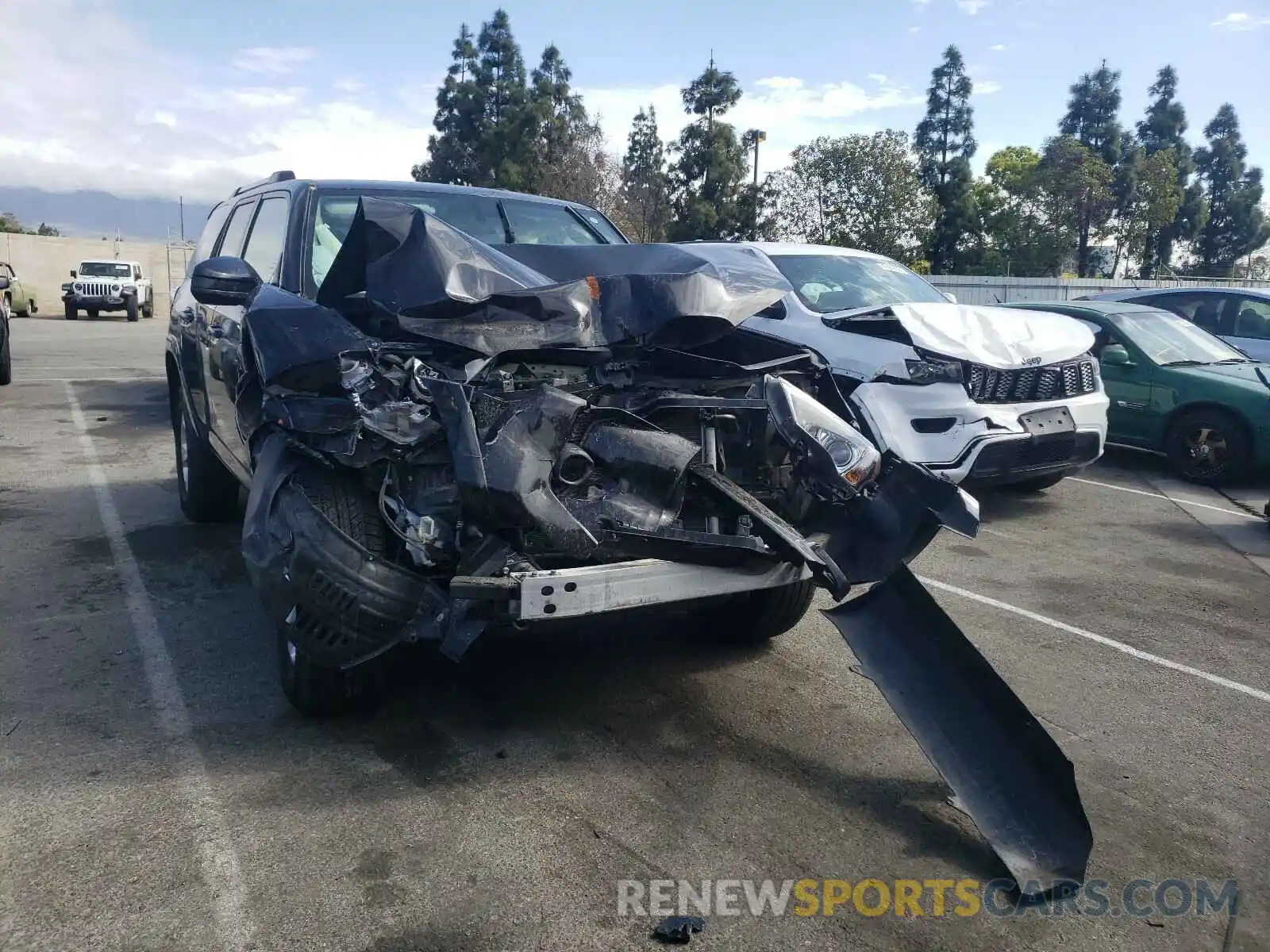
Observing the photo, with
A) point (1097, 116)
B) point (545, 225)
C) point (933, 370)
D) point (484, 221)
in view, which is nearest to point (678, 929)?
point (484, 221)

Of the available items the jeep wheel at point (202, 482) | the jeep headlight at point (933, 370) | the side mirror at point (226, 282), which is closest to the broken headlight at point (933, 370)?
the jeep headlight at point (933, 370)

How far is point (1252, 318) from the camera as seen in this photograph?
11.3m

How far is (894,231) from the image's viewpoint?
35.2 meters

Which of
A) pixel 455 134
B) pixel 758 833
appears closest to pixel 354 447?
pixel 758 833

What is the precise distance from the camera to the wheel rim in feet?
29.0

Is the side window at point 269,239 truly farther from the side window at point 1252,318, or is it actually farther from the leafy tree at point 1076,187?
the leafy tree at point 1076,187

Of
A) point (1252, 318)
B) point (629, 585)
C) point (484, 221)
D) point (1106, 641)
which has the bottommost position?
point (1106, 641)

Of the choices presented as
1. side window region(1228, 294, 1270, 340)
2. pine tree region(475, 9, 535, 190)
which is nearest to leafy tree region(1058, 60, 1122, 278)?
pine tree region(475, 9, 535, 190)

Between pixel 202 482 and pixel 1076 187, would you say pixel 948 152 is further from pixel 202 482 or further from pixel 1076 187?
pixel 202 482

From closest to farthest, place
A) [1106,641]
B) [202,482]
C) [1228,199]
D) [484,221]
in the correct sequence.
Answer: [1106,641] → [484,221] → [202,482] → [1228,199]

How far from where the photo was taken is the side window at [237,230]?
588 cm

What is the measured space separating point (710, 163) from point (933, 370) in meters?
30.7

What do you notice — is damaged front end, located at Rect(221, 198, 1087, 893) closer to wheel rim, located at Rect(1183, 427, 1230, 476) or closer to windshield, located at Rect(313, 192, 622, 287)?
windshield, located at Rect(313, 192, 622, 287)

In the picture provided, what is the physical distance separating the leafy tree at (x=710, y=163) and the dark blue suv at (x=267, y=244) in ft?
98.3
